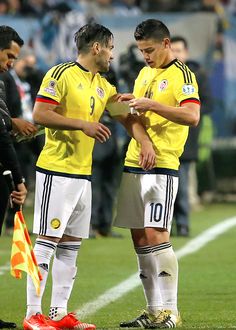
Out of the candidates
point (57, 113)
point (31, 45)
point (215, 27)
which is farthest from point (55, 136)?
point (215, 27)

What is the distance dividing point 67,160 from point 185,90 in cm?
91

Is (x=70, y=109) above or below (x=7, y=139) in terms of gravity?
above

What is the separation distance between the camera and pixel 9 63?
7.52 m

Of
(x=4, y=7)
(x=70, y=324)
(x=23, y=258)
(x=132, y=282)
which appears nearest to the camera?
(x=23, y=258)

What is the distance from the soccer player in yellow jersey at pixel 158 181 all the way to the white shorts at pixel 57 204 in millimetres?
405

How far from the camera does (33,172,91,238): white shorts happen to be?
736 cm

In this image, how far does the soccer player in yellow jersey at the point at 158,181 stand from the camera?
24.8ft

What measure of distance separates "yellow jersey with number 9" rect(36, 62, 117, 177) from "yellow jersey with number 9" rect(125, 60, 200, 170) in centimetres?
38

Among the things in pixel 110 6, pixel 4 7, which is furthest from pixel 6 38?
pixel 110 6

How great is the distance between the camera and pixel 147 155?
753 cm

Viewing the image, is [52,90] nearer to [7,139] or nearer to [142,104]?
[7,139]

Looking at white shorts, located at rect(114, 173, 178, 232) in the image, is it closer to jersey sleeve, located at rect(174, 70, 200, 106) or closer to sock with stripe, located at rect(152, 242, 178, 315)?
sock with stripe, located at rect(152, 242, 178, 315)

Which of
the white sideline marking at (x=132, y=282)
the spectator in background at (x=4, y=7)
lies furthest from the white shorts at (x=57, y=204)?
the spectator in background at (x=4, y=7)

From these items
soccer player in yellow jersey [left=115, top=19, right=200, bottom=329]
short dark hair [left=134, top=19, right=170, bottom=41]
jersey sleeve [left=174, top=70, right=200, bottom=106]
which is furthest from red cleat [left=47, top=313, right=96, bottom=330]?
short dark hair [left=134, top=19, right=170, bottom=41]
